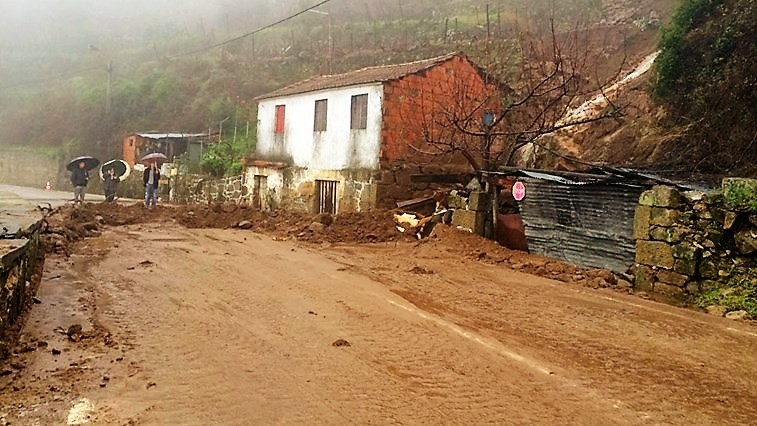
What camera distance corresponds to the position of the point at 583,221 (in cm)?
1088

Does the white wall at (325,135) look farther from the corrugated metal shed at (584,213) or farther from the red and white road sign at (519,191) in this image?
the corrugated metal shed at (584,213)

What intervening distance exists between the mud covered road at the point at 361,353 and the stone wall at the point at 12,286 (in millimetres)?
224

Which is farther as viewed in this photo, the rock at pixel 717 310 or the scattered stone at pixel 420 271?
the scattered stone at pixel 420 271

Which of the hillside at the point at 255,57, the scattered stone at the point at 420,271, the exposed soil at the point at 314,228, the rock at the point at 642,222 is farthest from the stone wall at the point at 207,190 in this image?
the rock at the point at 642,222

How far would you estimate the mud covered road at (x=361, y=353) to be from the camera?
14.9ft

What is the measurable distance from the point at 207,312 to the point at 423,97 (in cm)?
1214

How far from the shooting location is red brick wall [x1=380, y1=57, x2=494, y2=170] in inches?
689

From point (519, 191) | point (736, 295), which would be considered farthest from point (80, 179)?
point (736, 295)

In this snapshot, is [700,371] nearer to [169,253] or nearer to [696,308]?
[696,308]

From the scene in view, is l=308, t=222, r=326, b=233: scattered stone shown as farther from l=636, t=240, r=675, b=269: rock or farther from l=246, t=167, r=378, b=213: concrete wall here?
l=636, t=240, r=675, b=269: rock

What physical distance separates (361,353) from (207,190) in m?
23.2

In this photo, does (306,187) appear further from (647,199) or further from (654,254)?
(654,254)

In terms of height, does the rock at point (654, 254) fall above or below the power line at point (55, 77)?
below

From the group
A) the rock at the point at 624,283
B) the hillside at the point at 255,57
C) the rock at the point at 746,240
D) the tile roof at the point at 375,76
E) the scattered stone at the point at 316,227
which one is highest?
the hillside at the point at 255,57
